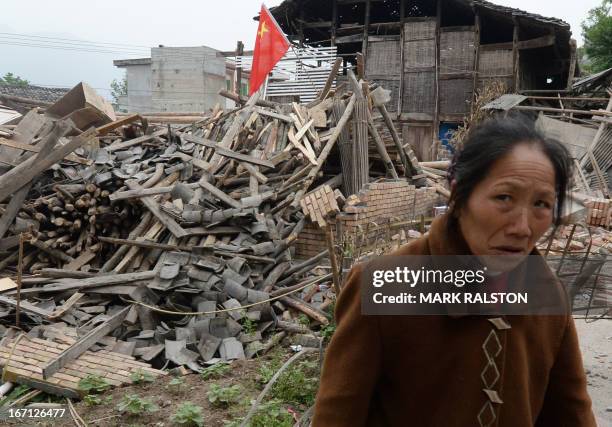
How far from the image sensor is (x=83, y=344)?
16.2 feet

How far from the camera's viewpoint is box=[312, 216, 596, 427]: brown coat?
1187 millimetres

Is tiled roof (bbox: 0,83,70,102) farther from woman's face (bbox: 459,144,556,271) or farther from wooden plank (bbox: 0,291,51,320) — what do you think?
woman's face (bbox: 459,144,556,271)

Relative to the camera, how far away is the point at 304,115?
9.39 metres

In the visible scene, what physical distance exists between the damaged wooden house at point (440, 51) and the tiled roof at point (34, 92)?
48.8 feet

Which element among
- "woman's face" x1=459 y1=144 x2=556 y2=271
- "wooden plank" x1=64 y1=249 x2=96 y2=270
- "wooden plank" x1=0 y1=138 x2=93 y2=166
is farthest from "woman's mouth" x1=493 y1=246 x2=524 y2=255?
"wooden plank" x1=0 y1=138 x2=93 y2=166

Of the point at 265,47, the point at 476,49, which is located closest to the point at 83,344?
the point at 265,47

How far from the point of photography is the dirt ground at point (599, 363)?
12.5 feet

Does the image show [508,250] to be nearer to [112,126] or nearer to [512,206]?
[512,206]

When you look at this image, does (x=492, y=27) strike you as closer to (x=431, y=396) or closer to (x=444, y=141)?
(x=444, y=141)

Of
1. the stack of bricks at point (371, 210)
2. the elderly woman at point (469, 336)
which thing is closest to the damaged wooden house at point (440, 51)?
the stack of bricks at point (371, 210)

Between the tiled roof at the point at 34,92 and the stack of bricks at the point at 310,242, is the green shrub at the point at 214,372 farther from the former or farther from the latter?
the tiled roof at the point at 34,92

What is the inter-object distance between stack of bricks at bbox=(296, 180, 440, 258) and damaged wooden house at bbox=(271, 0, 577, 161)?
24.1ft

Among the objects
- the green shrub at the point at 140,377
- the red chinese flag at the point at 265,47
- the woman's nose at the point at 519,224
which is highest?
the red chinese flag at the point at 265,47

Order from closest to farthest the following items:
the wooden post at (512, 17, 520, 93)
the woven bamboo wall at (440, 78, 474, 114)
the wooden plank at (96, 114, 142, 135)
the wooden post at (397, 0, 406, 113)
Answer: the wooden plank at (96, 114, 142, 135), the wooden post at (512, 17, 520, 93), the woven bamboo wall at (440, 78, 474, 114), the wooden post at (397, 0, 406, 113)
